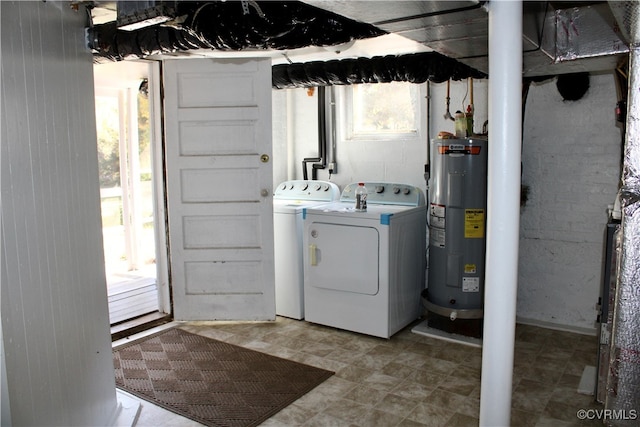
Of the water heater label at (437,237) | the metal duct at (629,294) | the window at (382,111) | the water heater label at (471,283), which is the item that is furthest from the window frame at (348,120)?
the metal duct at (629,294)

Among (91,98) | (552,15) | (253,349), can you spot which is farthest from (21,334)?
(552,15)

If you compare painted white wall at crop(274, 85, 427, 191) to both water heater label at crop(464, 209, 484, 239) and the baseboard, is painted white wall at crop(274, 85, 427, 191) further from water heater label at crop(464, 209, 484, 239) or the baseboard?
the baseboard

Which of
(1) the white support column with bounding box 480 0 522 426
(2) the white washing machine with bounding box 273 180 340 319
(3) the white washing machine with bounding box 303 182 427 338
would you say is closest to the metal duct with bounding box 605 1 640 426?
(1) the white support column with bounding box 480 0 522 426

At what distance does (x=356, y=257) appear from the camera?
3686 millimetres

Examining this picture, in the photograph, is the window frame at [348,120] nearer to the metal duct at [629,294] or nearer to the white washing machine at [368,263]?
the white washing machine at [368,263]

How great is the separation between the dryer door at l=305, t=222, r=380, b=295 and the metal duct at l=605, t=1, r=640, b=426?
1.58m

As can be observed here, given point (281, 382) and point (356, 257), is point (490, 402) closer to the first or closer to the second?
point (281, 382)

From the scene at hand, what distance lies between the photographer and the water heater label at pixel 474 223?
358 centimetres

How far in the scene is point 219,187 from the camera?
3924mm

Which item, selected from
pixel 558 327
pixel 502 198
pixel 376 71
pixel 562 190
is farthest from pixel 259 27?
pixel 558 327

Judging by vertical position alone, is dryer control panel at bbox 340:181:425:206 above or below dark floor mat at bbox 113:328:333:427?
above

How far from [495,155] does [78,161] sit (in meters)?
1.74

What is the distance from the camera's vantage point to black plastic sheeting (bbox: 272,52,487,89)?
341 centimetres

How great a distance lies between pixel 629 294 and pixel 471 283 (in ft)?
4.41
